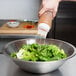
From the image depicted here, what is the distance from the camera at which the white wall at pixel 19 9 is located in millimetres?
2379

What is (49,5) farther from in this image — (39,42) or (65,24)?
(65,24)

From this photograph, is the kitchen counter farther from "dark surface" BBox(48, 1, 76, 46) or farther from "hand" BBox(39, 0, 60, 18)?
"dark surface" BBox(48, 1, 76, 46)

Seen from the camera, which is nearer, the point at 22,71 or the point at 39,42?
the point at 22,71

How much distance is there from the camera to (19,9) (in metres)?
2.42

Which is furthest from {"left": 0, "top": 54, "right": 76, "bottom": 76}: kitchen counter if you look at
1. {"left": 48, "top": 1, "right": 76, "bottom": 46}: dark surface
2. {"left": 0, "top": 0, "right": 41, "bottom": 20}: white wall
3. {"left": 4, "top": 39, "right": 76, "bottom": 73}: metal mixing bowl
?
{"left": 0, "top": 0, "right": 41, "bottom": 20}: white wall

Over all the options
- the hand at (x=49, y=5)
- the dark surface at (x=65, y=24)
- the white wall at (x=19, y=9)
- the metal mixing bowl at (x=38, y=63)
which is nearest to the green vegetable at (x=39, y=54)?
the metal mixing bowl at (x=38, y=63)

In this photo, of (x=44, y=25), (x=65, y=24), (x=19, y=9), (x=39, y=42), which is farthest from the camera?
(x=19, y=9)

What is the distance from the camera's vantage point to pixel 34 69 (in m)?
0.83

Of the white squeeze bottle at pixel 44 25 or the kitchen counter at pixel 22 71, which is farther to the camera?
the kitchen counter at pixel 22 71

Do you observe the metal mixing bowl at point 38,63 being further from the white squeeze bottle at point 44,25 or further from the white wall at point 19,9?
the white wall at point 19,9

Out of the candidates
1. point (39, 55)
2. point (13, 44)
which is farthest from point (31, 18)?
point (39, 55)

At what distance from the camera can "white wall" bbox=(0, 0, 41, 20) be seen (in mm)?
2379

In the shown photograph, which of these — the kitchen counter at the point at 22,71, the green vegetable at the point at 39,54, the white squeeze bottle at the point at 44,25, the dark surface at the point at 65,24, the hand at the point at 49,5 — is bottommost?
the dark surface at the point at 65,24

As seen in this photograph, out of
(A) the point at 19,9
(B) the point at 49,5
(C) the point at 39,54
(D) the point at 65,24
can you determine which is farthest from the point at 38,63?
Answer: (A) the point at 19,9
